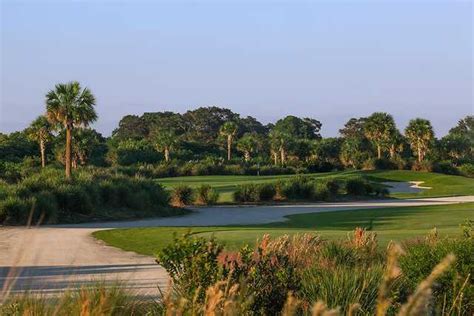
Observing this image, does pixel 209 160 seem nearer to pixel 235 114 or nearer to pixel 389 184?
pixel 389 184

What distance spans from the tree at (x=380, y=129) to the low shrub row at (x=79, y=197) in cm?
5999

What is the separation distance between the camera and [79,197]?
39156mm

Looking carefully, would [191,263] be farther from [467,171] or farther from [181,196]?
[467,171]

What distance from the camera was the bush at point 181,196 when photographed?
5084 cm

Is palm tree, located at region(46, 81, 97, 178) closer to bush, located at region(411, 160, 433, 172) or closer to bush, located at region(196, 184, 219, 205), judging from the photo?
bush, located at region(196, 184, 219, 205)

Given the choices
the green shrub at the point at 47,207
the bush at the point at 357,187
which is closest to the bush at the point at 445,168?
the bush at the point at 357,187

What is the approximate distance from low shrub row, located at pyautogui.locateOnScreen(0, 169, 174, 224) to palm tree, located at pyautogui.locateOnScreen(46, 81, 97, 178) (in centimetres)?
423

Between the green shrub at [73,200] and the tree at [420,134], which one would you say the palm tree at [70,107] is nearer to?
the green shrub at [73,200]

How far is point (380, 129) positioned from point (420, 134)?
5350 mm

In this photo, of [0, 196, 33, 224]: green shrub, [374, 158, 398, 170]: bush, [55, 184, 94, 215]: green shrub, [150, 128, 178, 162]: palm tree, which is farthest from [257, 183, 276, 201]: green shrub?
[150, 128, 178, 162]: palm tree

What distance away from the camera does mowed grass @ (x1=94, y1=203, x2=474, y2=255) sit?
76.8 feet

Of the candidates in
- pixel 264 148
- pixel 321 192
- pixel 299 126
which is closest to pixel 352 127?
pixel 299 126

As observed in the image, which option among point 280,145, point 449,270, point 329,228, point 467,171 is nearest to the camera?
point 449,270

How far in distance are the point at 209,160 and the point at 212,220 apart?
55.5 meters
